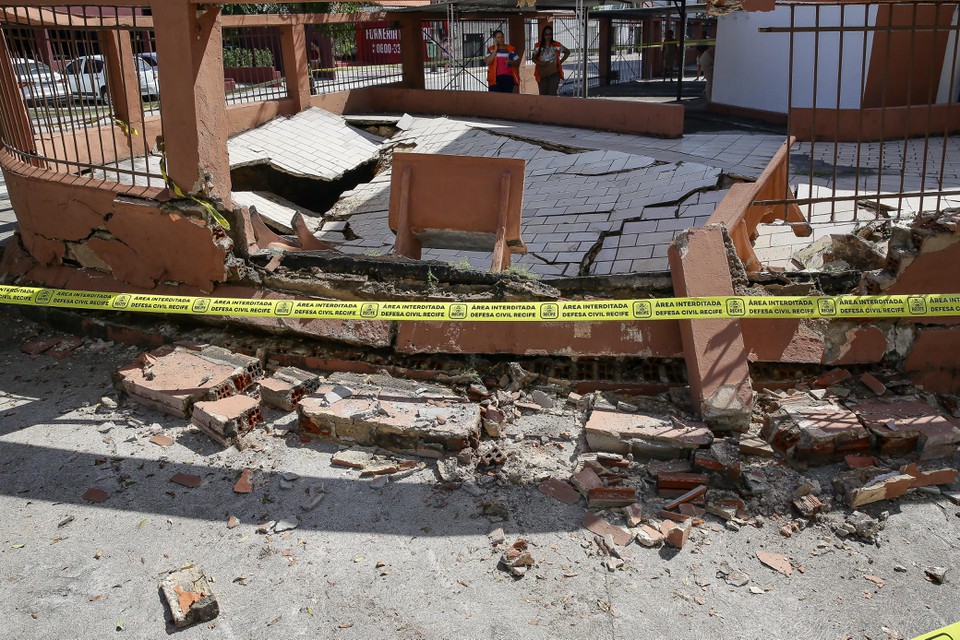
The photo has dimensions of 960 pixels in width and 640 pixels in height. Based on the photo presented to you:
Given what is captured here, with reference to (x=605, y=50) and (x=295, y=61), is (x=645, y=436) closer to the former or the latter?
(x=295, y=61)

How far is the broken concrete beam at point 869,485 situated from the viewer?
3723 mm

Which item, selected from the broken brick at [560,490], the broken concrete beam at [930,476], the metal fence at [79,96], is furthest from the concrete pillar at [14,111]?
the broken concrete beam at [930,476]

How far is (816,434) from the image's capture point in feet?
13.3

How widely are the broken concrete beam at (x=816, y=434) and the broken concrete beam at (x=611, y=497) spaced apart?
989mm

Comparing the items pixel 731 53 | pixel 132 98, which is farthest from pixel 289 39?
pixel 731 53

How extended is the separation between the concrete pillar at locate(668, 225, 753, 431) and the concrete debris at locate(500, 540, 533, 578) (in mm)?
1450

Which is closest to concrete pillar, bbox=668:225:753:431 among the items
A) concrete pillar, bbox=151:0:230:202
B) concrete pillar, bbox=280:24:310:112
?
concrete pillar, bbox=151:0:230:202

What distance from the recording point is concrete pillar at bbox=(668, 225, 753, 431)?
4.27 m

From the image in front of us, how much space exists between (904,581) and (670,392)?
163 cm

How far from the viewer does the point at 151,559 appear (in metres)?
3.51

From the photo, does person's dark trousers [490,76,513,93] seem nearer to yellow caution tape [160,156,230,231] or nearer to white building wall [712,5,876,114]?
white building wall [712,5,876,114]

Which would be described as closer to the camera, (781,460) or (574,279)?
(781,460)

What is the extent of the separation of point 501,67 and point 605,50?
405 inches

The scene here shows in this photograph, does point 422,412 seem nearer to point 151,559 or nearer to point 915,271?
point 151,559
